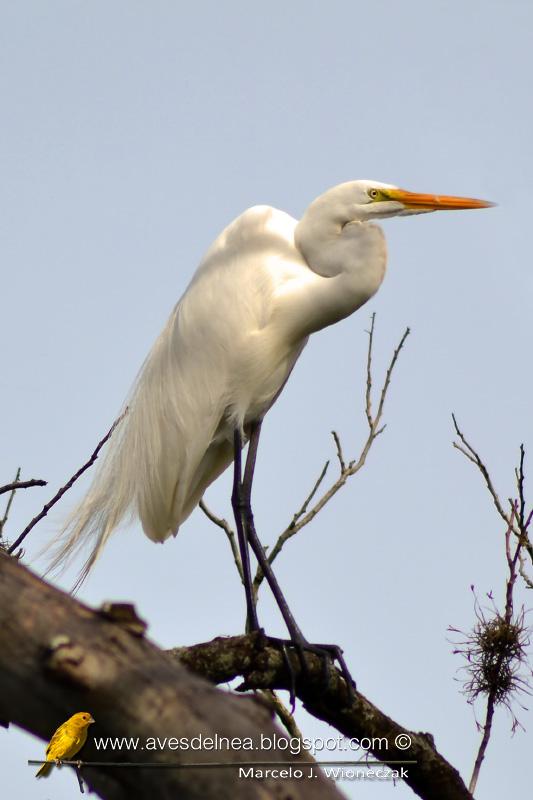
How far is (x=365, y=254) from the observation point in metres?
4.50

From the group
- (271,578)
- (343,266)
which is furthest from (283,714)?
(343,266)

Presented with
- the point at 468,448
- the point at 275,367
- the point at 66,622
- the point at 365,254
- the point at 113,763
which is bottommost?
the point at 113,763

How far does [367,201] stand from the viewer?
4633 millimetres

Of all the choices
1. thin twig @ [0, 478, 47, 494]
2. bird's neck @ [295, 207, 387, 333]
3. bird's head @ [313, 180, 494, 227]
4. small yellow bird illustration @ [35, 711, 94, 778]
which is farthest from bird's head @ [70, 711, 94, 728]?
bird's head @ [313, 180, 494, 227]

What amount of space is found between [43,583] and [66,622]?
8cm

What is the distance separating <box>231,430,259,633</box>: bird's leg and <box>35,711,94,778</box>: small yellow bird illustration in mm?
2497

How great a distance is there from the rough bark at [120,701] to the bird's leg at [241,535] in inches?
105

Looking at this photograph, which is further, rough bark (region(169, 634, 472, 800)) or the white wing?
the white wing

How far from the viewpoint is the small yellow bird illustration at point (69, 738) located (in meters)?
1.45

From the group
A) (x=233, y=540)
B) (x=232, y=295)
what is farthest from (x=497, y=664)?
(x=232, y=295)

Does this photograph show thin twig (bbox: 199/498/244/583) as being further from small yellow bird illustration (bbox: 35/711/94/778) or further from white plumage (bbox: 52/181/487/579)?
small yellow bird illustration (bbox: 35/711/94/778)

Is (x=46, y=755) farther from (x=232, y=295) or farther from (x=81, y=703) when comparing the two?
(x=232, y=295)

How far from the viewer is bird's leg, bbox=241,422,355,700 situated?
147 inches

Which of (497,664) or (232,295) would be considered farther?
(232,295)
